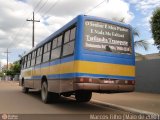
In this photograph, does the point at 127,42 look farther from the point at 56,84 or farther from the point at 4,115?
the point at 4,115

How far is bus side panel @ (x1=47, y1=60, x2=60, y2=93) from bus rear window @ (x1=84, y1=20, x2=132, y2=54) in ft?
7.29

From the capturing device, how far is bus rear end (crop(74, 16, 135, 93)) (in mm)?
11602

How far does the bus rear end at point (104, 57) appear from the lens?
38.1ft

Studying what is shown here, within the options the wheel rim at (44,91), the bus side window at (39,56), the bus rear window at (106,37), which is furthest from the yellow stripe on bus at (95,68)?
the bus side window at (39,56)

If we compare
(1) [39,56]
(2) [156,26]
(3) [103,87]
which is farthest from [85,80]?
(2) [156,26]

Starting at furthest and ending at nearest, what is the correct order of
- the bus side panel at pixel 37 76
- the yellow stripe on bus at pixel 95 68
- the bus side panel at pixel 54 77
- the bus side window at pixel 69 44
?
the bus side panel at pixel 37 76, the bus side panel at pixel 54 77, the bus side window at pixel 69 44, the yellow stripe on bus at pixel 95 68

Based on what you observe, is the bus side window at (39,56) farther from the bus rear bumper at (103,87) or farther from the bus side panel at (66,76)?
the bus rear bumper at (103,87)

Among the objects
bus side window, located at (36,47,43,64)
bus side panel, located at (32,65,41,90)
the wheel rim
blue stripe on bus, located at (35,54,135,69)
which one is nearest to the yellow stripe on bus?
blue stripe on bus, located at (35,54,135,69)

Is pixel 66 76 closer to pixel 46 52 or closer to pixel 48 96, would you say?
pixel 48 96

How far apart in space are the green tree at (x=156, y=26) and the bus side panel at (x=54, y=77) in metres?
7.69

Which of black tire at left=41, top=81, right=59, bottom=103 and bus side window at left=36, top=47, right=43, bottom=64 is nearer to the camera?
black tire at left=41, top=81, right=59, bottom=103

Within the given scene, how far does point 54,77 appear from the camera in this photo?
13984 mm

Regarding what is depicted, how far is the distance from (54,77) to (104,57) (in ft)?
9.19

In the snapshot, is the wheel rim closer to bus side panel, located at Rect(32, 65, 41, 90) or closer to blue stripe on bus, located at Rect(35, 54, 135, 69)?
bus side panel, located at Rect(32, 65, 41, 90)
